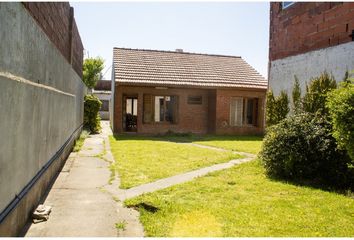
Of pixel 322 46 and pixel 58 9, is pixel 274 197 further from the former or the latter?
pixel 58 9

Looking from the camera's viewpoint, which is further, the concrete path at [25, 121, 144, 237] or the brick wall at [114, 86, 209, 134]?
the brick wall at [114, 86, 209, 134]

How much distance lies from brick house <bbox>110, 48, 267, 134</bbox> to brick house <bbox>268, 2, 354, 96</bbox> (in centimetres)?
913

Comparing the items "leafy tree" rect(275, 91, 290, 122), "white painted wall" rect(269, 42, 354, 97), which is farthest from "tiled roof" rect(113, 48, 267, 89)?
"leafy tree" rect(275, 91, 290, 122)

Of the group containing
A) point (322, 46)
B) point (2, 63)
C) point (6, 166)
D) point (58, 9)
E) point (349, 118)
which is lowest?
point (6, 166)

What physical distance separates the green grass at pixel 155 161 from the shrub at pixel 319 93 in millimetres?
3231

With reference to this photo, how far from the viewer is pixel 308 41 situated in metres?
9.59

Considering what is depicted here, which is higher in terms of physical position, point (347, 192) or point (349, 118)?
point (349, 118)

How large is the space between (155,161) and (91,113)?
35.4 ft

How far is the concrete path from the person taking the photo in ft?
14.3

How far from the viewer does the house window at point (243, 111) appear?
21125mm

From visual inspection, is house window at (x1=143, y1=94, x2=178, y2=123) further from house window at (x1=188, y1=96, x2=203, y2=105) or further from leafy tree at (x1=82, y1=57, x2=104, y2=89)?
leafy tree at (x1=82, y1=57, x2=104, y2=89)

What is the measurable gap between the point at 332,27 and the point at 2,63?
7.97m

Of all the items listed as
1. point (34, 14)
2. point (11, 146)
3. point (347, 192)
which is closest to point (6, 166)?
point (11, 146)

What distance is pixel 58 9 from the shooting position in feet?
28.8
